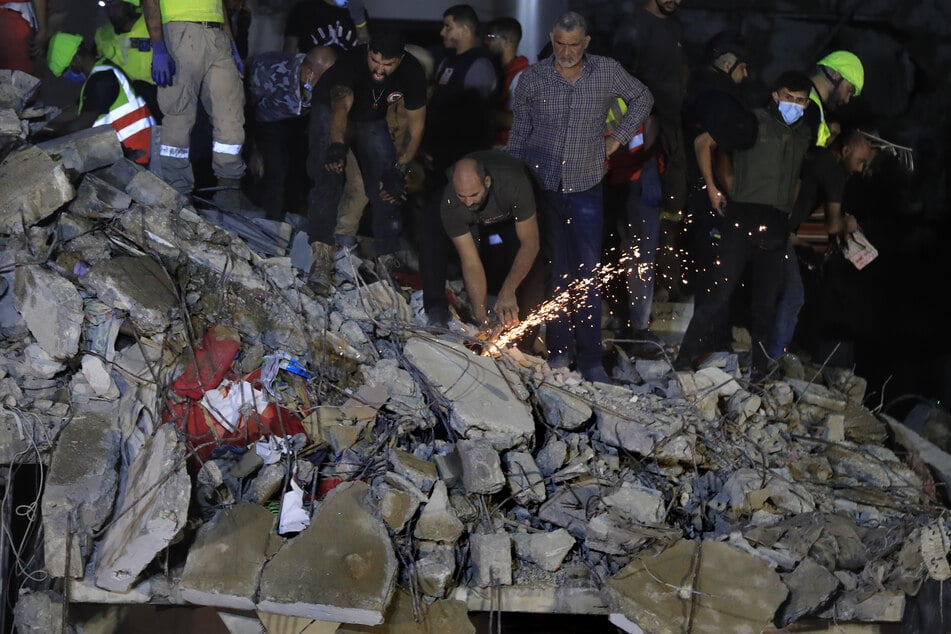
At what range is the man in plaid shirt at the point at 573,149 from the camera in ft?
18.2

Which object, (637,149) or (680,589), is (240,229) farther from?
(680,589)

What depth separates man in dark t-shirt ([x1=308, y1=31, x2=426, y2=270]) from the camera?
18.5ft

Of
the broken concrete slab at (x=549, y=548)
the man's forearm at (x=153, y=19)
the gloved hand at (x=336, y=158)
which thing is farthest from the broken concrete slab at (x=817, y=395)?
the man's forearm at (x=153, y=19)

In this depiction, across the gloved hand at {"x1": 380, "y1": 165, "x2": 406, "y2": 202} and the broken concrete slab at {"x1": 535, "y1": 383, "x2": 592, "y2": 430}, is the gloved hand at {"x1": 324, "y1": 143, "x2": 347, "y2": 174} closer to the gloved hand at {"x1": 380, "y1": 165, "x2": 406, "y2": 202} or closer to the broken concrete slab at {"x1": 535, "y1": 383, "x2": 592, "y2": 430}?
the gloved hand at {"x1": 380, "y1": 165, "x2": 406, "y2": 202}

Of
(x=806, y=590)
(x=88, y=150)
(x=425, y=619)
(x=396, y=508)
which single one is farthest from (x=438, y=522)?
(x=88, y=150)

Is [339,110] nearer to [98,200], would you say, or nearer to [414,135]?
[414,135]

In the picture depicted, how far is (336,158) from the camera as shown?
5.75m

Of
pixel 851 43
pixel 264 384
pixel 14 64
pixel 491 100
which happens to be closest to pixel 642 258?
pixel 491 100

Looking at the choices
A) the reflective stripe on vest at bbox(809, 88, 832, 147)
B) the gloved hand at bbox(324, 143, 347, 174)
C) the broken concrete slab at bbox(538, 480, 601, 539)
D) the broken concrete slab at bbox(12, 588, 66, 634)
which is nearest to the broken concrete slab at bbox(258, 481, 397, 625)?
the broken concrete slab at bbox(538, 480, 601, 539)

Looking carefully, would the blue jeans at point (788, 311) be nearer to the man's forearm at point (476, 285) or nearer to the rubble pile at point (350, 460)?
the rubble pile at point (350, 460)

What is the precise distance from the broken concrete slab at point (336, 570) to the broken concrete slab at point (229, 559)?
7 centimetres

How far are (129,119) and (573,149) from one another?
2.40 m

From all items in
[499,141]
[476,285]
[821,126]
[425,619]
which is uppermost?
[821,126]

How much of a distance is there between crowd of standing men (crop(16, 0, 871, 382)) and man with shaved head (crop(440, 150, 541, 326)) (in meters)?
0.01
